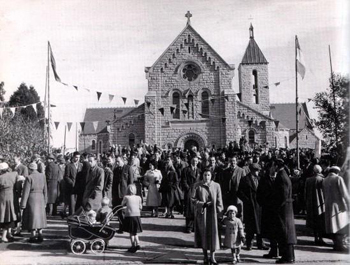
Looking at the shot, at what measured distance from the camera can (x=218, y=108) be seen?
3669cm

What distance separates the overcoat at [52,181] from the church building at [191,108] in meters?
23.0

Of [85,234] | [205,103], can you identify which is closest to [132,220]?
[85,234]

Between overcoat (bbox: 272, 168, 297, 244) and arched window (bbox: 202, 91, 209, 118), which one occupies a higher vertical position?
arched window (bbox: 202, 91, 209, 118)

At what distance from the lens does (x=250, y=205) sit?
9.28 m

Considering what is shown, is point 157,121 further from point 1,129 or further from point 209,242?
point 209,242

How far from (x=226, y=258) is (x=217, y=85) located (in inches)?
1166

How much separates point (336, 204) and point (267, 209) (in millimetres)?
1967

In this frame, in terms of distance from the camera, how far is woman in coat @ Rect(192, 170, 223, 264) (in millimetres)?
7828

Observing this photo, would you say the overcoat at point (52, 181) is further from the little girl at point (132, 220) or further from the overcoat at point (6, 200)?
the little girl at point (132, 220)

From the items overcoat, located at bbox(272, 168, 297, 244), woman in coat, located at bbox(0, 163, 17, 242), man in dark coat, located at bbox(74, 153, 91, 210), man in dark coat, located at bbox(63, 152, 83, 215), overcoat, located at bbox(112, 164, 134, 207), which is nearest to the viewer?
overcoat, located at bbox(272, 168, 297, 244)

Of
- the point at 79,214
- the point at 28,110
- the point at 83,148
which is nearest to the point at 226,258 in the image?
the point at 79,214

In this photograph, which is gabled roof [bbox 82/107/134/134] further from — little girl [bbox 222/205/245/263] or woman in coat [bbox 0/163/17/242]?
little girl [bbox 222/205/245/263]

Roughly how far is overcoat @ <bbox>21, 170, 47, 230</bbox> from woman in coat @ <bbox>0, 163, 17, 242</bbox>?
0.45m

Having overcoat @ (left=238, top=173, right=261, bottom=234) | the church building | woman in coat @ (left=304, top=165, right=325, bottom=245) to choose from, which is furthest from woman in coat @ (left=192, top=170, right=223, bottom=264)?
the church building
